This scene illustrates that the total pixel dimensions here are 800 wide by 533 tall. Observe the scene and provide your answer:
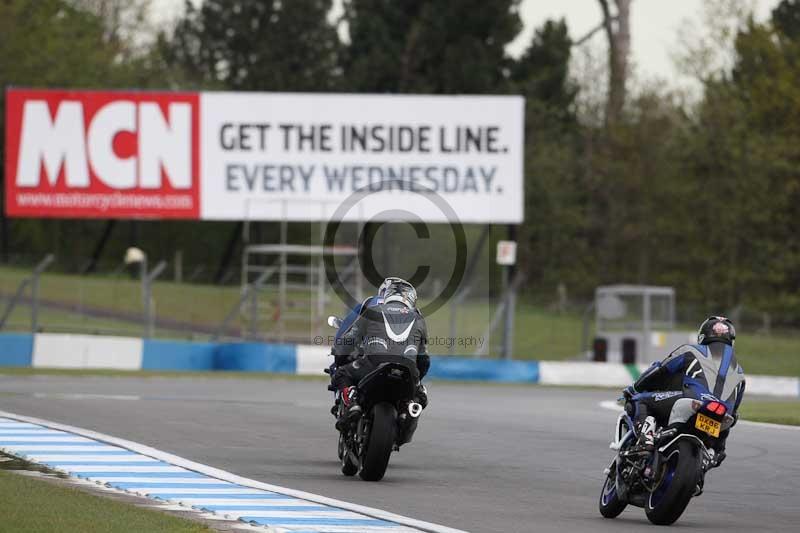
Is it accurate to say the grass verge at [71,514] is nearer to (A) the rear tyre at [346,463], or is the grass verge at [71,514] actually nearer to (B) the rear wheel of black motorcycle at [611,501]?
(A) the rear tyre at [346,463]

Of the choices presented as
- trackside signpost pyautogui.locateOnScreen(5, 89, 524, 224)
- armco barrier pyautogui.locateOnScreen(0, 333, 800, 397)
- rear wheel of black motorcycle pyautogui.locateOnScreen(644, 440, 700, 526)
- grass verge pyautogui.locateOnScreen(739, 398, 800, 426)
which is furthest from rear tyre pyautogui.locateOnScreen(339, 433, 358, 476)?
trackside signpost pyautogui.locateOnScreen(5, 89, 524, 224)

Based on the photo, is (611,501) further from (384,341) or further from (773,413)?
(773,413)

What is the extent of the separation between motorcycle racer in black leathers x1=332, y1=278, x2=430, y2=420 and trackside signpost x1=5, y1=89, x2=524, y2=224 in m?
22.4

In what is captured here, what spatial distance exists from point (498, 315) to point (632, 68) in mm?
25532

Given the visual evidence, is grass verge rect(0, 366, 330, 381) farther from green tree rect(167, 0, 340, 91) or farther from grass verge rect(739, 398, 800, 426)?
green tree rect(167, 0, 340, 91)

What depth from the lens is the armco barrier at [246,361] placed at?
30.3 meters

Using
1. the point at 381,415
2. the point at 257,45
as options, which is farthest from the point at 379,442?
the point at 257,45

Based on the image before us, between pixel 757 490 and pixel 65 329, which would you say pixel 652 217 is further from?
pixel 757 490

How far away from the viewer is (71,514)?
1020 centimetres

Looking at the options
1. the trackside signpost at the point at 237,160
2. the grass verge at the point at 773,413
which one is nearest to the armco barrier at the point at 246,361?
the trackside signpost at the point at 237,160

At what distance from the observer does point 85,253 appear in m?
54.5

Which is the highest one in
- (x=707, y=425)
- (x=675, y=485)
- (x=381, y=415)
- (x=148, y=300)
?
(x=148, y=300)

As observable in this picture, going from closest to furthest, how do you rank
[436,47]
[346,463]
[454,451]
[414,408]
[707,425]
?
1. [707,425]
2. [414,408]
3. [346,463]
4. [454,451]
5. [436,47]

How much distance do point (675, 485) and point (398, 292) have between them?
3592 mm
